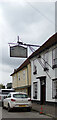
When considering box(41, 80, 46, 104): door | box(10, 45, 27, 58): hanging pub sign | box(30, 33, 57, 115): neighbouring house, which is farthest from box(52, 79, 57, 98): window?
box(10, 45, 27, 58): hanging pub sign

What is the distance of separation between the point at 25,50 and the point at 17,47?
0.80m

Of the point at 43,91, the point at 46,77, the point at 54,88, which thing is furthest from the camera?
the point at 43,91

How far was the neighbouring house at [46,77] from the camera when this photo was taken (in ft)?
65.1

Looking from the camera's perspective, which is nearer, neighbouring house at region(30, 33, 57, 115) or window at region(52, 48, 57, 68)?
window at region(52, 48, 57, 68)

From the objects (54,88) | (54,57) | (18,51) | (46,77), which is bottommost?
(54,88)

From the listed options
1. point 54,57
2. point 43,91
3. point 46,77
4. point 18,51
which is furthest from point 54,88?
point 18,51

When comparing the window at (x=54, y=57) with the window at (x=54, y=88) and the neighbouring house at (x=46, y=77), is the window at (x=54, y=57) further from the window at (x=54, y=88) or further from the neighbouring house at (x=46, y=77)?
the window at (x=54, y=88)

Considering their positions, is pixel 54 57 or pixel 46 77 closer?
pixel 54 57

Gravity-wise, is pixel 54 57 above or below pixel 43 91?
above

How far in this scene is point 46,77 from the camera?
21.8m

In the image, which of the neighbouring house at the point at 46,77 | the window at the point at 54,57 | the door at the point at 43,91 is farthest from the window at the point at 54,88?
the door at the point at 43,91

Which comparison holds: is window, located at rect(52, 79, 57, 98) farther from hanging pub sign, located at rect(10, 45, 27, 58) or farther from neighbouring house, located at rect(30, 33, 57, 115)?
hanging pub sign, located at rect(10, 45, 27, 58)

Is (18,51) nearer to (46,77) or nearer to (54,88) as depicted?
(46,77)

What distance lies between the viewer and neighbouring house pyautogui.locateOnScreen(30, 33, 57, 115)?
65.1 ft
